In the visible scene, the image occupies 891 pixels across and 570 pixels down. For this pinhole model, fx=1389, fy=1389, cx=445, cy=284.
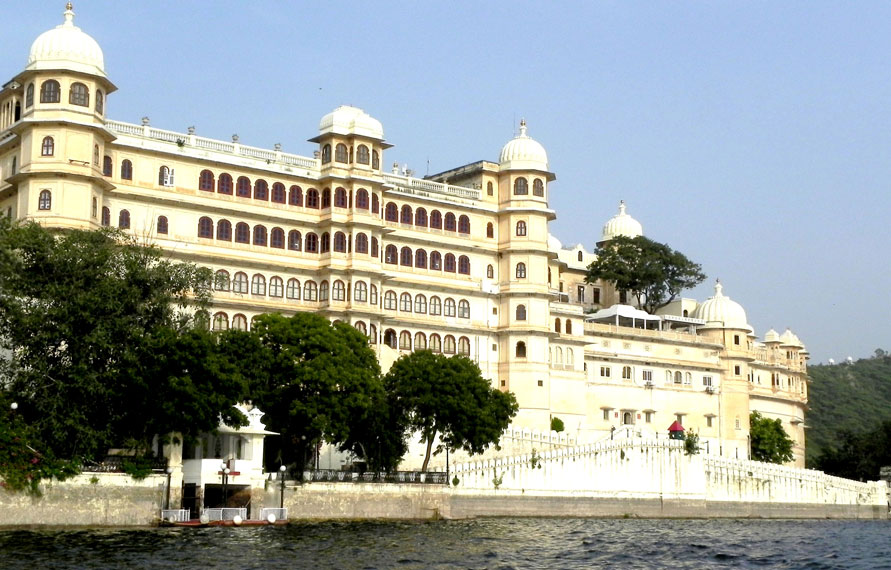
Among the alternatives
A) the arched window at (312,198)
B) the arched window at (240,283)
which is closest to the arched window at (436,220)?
the arched window at (312,198)

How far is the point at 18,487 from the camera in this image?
52.3m

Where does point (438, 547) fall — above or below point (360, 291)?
below

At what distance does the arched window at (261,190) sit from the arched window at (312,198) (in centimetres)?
282

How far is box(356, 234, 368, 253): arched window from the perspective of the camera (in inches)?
3216

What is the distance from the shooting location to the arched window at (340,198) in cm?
8175

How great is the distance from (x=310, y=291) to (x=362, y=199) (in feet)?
20.6

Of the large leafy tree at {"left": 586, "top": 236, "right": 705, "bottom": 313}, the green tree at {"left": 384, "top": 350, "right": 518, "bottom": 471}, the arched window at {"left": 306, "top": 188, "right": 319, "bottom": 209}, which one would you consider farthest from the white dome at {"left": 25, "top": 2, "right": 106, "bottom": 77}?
the large leafy tree at {"left": 586, "top": 236, "right": 705, "bottom": 313}

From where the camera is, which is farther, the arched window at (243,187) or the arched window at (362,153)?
the arched window at (362,153)

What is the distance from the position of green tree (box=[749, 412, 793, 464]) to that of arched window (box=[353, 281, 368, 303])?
38.6 meters

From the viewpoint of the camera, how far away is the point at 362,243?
81.9 meters

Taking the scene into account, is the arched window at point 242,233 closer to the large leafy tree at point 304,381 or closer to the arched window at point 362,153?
the arched window at point 362,153

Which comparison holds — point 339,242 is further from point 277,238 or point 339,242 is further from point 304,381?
point 304,381

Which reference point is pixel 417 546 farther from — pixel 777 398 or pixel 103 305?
pixel 777 398

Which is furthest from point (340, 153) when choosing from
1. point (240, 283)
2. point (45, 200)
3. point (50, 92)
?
point (45, 200)
